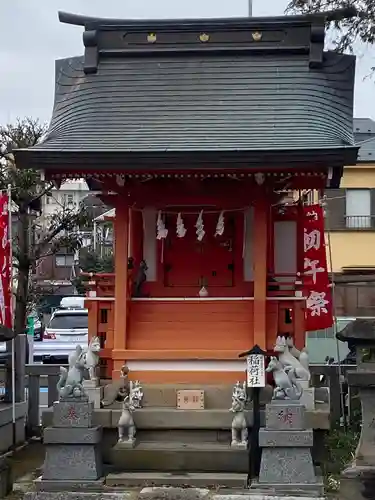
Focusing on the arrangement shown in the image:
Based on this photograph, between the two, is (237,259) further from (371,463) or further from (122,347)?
(371,463)

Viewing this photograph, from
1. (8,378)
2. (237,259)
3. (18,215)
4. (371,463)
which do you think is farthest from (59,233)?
(371,463)

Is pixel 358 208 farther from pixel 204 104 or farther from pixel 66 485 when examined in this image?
pixel 66 485

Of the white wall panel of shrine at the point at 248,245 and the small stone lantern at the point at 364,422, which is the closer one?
the small stone lantern at the point at 364,422

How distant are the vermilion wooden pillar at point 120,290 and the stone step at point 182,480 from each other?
1693 millimetres

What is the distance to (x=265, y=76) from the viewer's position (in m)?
10.9

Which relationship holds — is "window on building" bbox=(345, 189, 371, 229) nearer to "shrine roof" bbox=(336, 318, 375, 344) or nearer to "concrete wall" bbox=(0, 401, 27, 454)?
"concrete wall" bbox=(0, 401, 27, 454)

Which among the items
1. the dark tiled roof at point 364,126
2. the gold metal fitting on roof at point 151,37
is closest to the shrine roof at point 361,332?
the gold metal fitting on roof at point 151,37

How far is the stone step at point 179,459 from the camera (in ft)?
29.5

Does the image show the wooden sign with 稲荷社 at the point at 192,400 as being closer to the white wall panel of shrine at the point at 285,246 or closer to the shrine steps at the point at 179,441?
the shrine steps at the point at 179,441

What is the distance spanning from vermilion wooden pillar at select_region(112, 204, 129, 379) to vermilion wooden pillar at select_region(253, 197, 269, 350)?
184 centimetres

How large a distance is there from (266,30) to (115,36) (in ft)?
7.82

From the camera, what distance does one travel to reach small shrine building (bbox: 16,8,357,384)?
30.9 ft

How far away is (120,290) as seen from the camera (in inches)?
404

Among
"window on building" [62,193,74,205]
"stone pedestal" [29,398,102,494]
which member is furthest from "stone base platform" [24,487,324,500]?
"window on building" [62,193,74,205]
